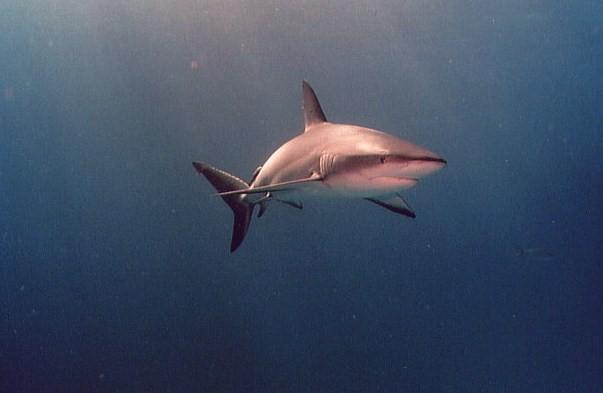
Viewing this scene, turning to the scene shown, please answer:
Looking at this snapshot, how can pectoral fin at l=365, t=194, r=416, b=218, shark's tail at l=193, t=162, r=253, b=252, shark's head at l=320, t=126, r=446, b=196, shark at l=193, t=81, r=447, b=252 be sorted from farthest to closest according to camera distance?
shark's tail at l=193, t=162, r=253, b=252
pectoral fin at l=365, t=194, r=416, b=218
shark at l=193, t=81, r=447, b=252
shark's head at l=320, t=126, r=446, b=196

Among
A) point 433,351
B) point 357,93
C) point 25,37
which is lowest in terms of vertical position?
point 433,351

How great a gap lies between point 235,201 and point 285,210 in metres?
11.9

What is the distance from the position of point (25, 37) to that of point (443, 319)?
62.1 feet

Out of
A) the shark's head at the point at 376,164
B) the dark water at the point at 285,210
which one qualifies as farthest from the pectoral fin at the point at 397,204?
the dark water at the point at 285,210

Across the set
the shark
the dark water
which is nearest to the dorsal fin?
the shark

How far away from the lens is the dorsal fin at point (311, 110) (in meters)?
6.06

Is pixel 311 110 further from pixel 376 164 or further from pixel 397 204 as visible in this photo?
pixel 376 164

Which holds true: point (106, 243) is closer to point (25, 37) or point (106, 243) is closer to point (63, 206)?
point (63, 206)

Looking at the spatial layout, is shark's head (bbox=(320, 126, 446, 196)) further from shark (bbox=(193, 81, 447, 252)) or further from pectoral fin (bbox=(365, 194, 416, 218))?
pectoral fin (bbox=(365, 194, 416, 218))

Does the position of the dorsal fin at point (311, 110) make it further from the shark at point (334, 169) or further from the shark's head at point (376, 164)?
the shark's head at point (376, 164)

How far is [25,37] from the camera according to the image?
788 inches

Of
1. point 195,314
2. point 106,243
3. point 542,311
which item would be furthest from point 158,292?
point 542,311

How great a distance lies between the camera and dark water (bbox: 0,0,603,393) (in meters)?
16.6

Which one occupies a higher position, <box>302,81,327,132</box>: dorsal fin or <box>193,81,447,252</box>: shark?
<box>302,81,327,132</box>: dorsal fin
